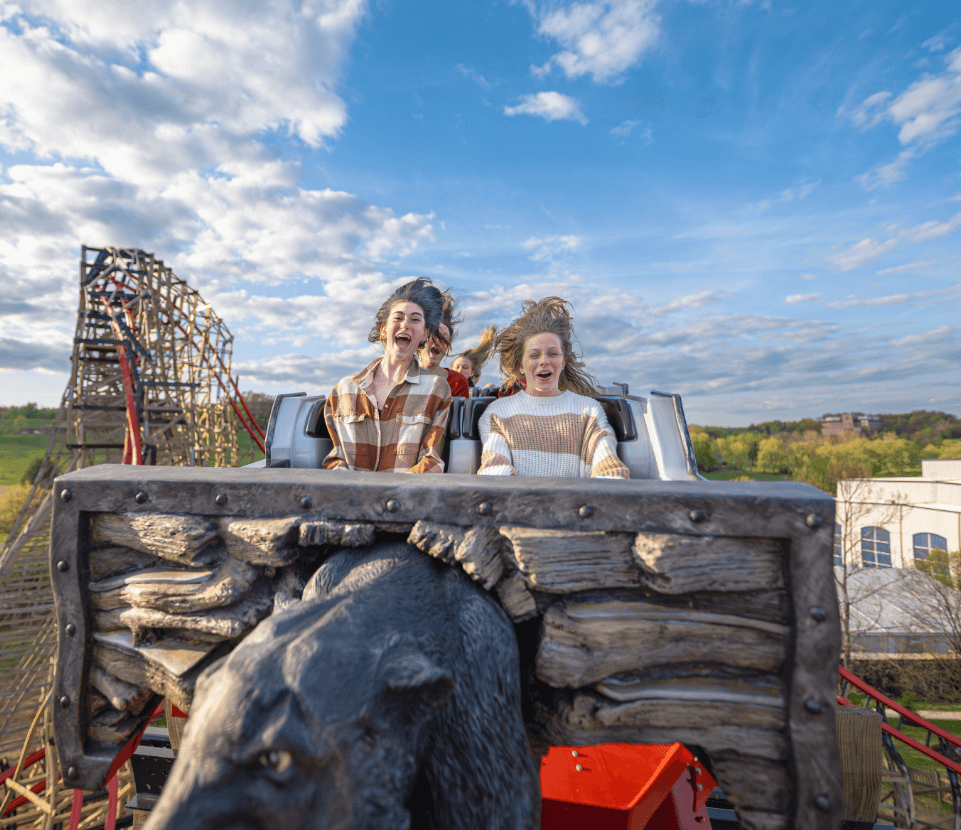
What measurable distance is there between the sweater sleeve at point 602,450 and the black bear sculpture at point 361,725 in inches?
39.6

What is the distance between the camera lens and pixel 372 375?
2344mm

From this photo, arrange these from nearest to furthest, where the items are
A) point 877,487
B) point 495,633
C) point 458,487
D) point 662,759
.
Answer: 1. point 495,633
2. point 458,487
3. point 662,759
4. point 877,487

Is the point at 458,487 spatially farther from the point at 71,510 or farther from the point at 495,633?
the point at 71,510

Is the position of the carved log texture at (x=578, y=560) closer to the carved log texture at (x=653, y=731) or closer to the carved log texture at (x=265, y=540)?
the carved log texture at (x=653, y=731)

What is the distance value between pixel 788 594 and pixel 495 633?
68cm

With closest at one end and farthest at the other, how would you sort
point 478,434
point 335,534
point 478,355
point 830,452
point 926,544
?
1. point 335,534
2. point 478,434
3. point 478,355
4. point 926,544
5. point 830,452

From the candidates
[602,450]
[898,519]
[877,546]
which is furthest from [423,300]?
[877,546]

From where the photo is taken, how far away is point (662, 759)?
189 cm

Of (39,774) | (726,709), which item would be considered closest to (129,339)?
(39,774)

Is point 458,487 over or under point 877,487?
over

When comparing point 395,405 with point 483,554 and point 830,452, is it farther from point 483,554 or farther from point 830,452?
point 830,452

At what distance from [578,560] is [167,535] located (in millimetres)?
1097

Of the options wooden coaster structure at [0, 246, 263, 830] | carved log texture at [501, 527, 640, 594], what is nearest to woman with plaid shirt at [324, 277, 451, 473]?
carved log texture at [501, 527, 640, 594]

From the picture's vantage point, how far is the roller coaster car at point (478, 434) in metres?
2.20
